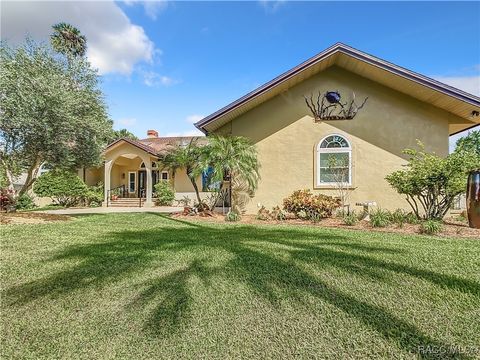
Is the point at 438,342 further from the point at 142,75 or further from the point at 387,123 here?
the point at 142,75

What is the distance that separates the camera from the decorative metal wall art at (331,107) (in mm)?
11633

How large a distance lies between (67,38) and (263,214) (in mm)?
29758

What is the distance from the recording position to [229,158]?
36.9ft

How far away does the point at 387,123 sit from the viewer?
37.2 feet

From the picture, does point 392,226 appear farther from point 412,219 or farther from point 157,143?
point 157,143

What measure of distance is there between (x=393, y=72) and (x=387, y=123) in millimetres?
2057

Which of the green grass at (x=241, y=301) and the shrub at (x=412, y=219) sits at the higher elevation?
the shrub at (x=412, y=219)

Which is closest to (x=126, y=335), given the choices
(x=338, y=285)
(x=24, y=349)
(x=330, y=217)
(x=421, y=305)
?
(x=24, y=349)

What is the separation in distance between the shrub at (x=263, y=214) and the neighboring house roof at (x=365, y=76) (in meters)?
4.18

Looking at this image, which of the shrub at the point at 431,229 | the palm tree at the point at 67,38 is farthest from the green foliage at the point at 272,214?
the palm tree at the point at 67,38

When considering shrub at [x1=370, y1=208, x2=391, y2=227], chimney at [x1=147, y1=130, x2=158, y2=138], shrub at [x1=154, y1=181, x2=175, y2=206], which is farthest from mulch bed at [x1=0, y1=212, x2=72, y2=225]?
chimney at [x1=147, y1=130, x2=158, y2=138]

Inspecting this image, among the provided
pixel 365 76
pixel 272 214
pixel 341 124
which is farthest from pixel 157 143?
pixel 365 76

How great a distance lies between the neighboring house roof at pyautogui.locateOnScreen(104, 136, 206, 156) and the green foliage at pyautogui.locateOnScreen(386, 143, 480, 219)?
8.75 m

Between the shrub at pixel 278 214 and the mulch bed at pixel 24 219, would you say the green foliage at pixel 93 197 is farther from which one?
the shrub at pixel 278 214
